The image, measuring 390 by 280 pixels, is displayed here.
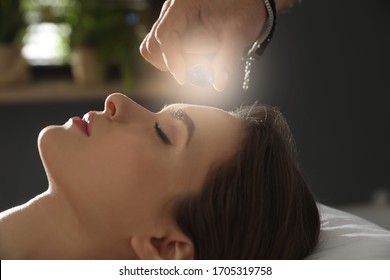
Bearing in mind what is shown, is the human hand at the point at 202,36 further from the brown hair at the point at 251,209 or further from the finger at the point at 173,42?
the brown hair at the point at 251,209

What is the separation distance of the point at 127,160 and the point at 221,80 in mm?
264

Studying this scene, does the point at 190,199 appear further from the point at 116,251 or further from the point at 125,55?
the point at 125,55

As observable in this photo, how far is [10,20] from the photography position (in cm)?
294

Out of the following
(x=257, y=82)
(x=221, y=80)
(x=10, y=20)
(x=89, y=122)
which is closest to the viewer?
(x=221, y=80)

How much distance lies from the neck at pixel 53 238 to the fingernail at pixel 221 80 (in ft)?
1.35

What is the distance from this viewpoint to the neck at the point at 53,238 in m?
1.44

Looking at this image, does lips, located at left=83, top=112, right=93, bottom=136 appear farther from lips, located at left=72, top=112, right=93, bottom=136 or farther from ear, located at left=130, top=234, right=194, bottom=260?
ear, located at left=130, top=234, right=194, bottom=260

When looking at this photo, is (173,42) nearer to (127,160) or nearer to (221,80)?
(221,80)

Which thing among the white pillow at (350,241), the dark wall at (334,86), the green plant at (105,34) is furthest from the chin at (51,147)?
the dark wall at (334,86)

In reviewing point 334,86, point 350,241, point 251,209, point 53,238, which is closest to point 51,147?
point 53,238

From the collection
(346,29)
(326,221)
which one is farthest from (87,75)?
(326,221)

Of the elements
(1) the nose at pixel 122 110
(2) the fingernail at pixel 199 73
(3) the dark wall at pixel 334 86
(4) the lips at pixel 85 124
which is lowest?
(3) the dark wall at pixel 334 86

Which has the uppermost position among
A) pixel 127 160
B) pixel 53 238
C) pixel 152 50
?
pixel 152 50

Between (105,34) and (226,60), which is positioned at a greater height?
(226,60)
